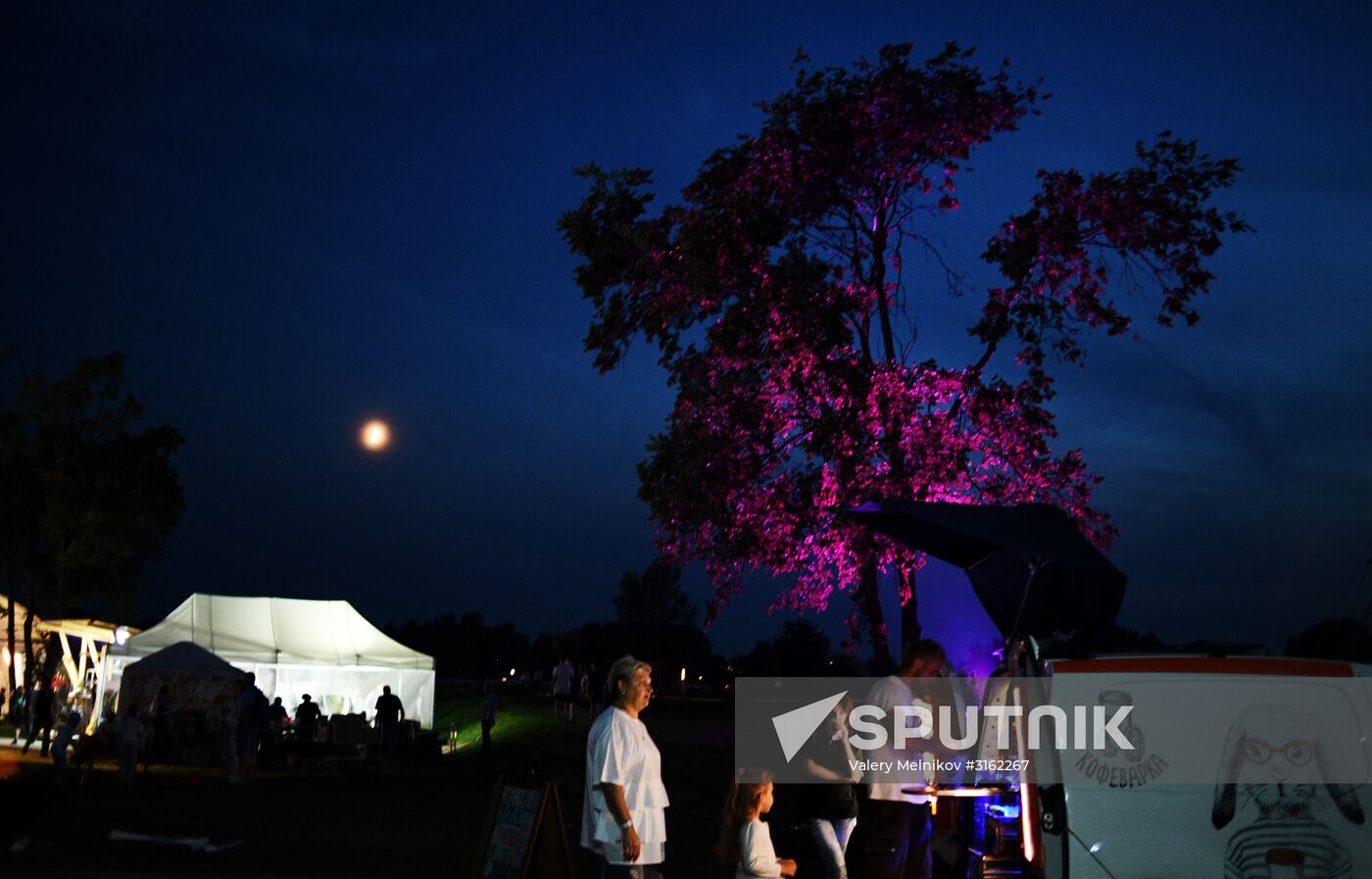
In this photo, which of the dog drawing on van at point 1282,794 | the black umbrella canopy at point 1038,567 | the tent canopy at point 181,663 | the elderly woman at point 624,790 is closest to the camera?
the elderly woman at point 624,790

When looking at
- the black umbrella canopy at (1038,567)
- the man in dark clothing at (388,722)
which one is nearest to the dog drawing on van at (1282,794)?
the black umbrella canopy at (1038,567)

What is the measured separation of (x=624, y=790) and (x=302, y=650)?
2697 centimetres

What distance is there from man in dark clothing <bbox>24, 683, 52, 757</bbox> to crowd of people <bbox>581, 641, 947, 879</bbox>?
965 inches

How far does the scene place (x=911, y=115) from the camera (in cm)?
1878

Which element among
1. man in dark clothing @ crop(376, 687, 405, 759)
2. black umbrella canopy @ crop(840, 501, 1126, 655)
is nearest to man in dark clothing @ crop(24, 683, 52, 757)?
man in dark clothing @ crop(376, 687, 405, 759)

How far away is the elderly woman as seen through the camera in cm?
682

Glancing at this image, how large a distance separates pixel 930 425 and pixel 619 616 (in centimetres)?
8950

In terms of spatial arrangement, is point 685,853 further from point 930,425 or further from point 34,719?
point 34,719

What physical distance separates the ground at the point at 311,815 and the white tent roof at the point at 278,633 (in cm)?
394

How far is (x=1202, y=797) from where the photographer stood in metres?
7.29

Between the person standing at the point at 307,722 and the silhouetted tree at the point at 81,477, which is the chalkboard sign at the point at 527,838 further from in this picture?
the silhouetted tree at the point at 81,477

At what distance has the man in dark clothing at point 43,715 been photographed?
95.1ft

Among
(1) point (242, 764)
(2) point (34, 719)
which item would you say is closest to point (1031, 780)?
(1) point (242, 764)

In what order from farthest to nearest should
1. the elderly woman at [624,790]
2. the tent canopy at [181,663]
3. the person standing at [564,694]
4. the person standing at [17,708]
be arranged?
the person standing at [17,708], the person standing at [564,694], the tent canopy at [181,663], the elderly woman at [624,790]
